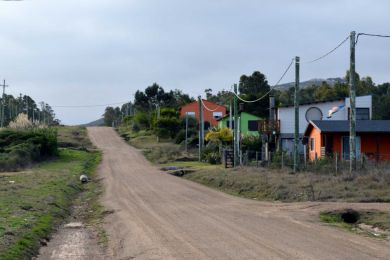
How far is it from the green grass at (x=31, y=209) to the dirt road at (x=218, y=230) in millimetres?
1965

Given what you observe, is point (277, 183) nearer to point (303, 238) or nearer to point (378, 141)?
point (303, 238)

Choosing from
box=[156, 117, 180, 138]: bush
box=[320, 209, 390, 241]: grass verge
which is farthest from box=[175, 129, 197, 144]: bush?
box=[320, 209, 390, 241]: grass verge

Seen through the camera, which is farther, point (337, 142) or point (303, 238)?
point (337, 142)

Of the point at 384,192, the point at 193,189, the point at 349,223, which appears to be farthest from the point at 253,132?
the point at 349,223

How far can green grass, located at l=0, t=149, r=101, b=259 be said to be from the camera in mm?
14656

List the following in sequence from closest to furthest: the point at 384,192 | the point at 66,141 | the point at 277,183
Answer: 1. the point at 384,192
2. the point at 277,183
3. the point at 66,141

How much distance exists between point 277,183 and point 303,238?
13.5m

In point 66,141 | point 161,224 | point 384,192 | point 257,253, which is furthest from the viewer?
point 66,141

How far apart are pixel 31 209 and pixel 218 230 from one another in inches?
344

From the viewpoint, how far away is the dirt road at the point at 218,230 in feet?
43.0

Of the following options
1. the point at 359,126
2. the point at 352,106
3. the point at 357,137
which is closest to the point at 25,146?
the point at 357,137

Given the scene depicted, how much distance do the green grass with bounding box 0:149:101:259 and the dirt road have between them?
1.96m

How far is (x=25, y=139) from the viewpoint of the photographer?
6166 centimetres

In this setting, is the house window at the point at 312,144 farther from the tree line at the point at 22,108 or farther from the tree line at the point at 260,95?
the tree line at the point at 22,108
